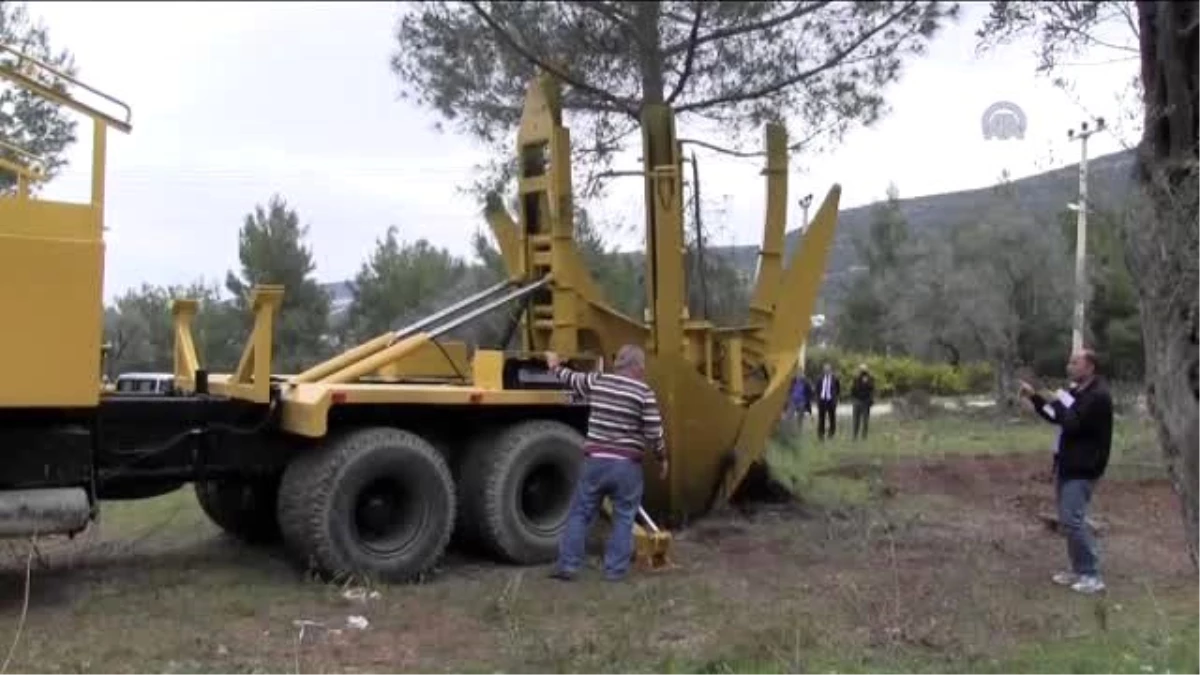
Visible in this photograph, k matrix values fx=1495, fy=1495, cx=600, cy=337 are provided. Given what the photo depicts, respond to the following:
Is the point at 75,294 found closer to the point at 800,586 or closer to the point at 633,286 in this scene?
the point at 800,586

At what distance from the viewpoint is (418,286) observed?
159 feet

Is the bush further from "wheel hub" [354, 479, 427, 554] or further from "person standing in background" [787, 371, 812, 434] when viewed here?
"wheel hub" [354, 479, 427, 554]

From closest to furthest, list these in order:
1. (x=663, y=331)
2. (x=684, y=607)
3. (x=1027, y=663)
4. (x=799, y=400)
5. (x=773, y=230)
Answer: (x=1027, y=663)
(x=684, y=607)
(x=663, y=331)
(x=773, y=230)
(x=799, y=400)

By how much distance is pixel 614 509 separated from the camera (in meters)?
9.39

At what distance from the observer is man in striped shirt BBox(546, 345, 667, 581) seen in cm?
925

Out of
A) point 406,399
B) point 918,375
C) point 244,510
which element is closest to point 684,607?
point 406,399

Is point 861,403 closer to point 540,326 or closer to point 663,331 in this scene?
point 540,326

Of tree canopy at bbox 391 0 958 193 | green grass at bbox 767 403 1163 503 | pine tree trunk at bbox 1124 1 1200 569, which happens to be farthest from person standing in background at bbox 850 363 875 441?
pine tree trunk at bbox 1124 1 1200 569

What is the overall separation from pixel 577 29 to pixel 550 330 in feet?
10.2

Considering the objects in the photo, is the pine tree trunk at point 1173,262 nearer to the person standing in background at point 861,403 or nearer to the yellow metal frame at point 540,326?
the yellow metal frame at point 540,326

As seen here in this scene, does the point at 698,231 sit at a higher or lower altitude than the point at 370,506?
higher

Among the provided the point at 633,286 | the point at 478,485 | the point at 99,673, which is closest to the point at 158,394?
the point at 478,485

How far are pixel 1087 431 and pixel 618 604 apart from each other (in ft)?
10.0

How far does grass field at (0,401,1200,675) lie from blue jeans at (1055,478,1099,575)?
25cm
